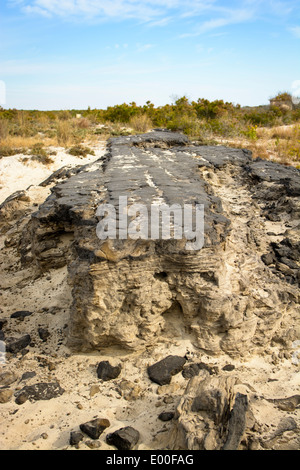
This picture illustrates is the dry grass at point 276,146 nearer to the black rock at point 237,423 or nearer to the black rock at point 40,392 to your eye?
the black rock at point 237,423

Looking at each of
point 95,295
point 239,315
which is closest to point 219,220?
point 239,315

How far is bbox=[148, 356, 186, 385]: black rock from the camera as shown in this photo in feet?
9.79

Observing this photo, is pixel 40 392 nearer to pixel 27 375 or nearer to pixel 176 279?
pixel 27 375

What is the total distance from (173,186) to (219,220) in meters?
1.10

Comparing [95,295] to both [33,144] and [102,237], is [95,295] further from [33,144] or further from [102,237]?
[33,144]

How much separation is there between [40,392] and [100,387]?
0.49m

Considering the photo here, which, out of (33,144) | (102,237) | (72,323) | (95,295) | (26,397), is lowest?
(26,397)

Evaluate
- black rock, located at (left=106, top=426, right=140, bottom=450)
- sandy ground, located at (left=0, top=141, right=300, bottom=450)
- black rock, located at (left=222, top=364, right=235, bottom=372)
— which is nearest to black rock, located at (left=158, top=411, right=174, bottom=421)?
sandy ground, located at (left=0, top=141, right=300, bottom=450)

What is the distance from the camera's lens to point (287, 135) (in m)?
13.3

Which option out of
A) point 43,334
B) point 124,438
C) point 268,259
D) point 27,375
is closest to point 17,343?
point 43,334

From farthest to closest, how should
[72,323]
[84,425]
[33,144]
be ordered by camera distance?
[33,144]
[72,323]
[84,425]

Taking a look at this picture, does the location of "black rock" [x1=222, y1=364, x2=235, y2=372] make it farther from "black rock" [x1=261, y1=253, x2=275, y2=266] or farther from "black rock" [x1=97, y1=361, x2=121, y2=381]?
"black rock" [x1=261, y1=253, x2=275, y2=266]

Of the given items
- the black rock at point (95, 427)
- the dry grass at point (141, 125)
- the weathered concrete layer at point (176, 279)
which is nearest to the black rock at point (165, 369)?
the weathered concrete layer at point (176, 279)

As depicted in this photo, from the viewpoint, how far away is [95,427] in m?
2.48
